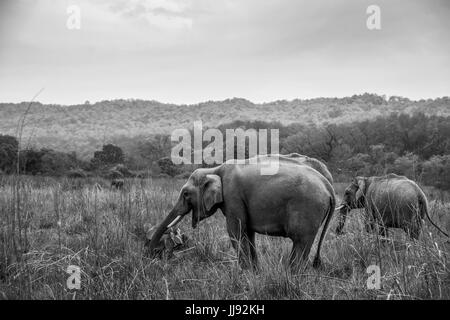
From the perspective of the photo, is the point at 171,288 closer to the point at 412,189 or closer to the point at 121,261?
the point at 121,261

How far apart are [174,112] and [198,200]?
80462mm

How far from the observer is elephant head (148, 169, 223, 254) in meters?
5.44

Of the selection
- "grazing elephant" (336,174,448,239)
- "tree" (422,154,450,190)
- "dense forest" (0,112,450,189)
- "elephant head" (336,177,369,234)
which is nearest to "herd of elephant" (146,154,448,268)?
"grazing elephant" (336,174,448,239)

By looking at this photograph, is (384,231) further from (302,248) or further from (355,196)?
(355,196)

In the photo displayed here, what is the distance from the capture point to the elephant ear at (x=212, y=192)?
5418mm

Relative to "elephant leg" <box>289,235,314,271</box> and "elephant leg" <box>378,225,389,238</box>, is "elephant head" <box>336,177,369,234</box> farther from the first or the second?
"elephant leg" <box>289,235,314,271</box>

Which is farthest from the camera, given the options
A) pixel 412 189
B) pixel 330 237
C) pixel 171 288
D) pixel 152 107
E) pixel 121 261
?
pixel 152 107

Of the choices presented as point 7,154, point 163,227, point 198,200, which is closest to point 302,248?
point 198,200

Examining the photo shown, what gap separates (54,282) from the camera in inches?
178

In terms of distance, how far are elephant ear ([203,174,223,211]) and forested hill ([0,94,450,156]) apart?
203 feet

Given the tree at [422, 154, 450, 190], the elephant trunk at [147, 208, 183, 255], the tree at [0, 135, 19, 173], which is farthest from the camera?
the tree at [422, 154, 450, 190]

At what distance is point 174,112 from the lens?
3351 inches

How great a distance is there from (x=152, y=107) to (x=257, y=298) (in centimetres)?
8621
